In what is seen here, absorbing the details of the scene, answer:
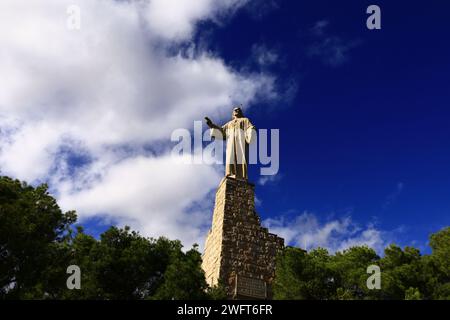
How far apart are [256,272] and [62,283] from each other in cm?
786

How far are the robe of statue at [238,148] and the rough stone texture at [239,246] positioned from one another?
26.0 inches

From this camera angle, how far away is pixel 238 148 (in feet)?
72.5

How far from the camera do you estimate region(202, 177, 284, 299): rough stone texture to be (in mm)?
18631

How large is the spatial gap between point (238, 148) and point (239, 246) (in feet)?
15.7

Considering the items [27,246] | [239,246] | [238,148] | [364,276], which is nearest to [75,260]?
[27,246]

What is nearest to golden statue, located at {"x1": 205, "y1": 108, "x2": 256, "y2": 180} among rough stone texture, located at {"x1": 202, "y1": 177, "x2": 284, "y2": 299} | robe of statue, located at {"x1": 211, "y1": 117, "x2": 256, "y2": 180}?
robe of statue, located at {"x1": 211, "y1": 117, "x2": 256, "y2": 180}

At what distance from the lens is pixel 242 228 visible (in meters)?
20.1

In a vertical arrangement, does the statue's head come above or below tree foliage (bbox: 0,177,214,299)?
above

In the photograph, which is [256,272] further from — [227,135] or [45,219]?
[45,219]

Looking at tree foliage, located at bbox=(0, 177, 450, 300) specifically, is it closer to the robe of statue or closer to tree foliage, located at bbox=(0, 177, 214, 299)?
tree foliage, located at bbox=(0, 177, 214, 299)

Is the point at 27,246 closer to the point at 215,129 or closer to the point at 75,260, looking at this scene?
the point at 75,260

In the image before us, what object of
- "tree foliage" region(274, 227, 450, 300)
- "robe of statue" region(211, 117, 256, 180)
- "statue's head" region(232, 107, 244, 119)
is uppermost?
"statue's head" region(232, 107, 244, 119)

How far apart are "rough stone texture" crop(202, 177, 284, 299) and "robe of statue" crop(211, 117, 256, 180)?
0.66 meters
